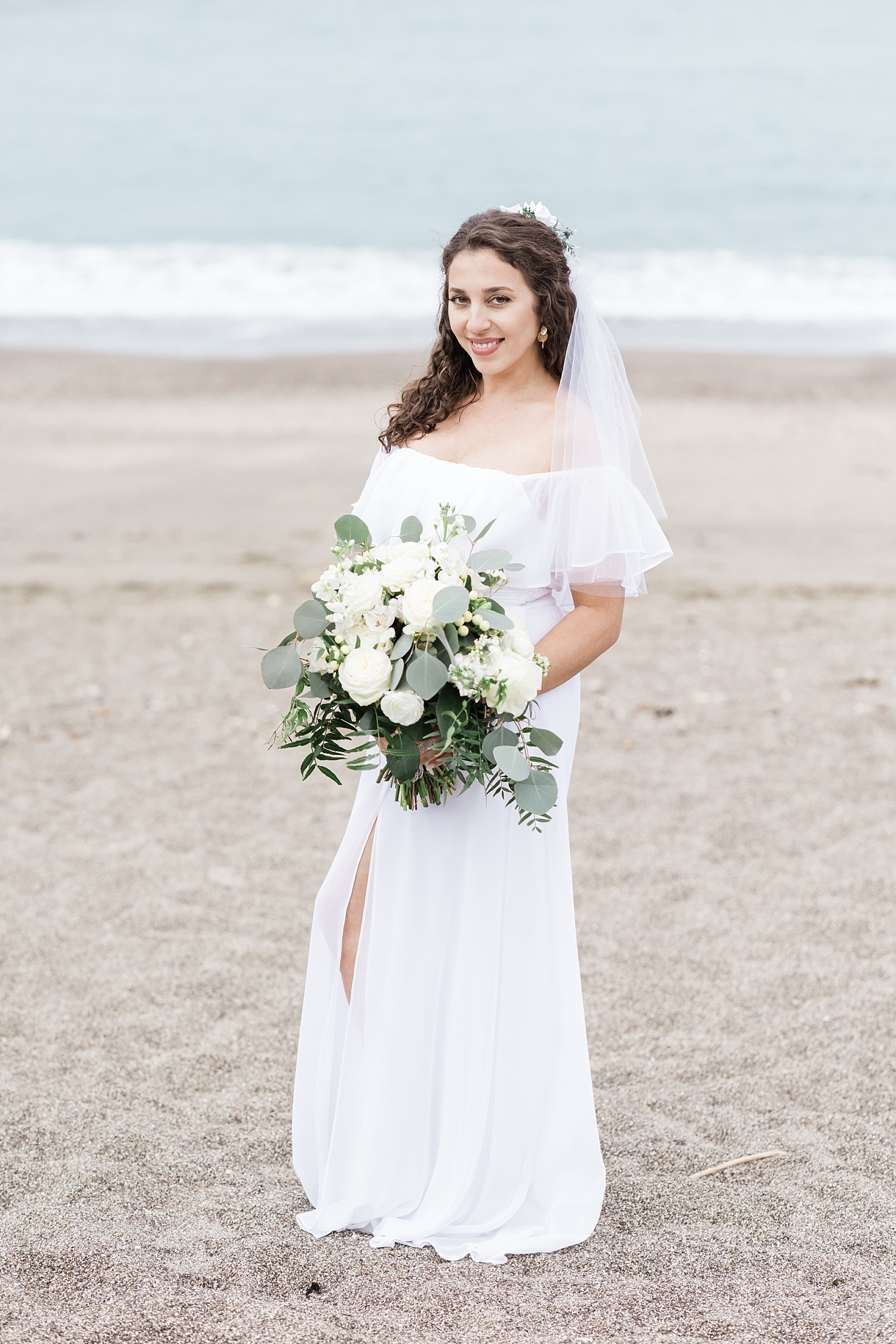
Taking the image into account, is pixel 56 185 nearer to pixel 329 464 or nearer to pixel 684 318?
pixel 684 318

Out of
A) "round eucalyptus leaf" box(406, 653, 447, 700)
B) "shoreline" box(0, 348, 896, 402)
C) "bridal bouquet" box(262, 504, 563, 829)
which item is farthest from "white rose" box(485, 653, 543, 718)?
"shoreline" box(0, 348, 896, 402)

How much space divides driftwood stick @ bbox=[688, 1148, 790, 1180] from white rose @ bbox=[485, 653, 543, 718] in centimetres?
162

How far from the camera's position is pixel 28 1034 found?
4.23 meters

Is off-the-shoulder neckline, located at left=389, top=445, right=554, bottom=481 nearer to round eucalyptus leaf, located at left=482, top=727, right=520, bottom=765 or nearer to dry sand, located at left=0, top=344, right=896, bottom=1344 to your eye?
round eucalyptus leaf, located at left=482, top=727, right=520, bottom=765

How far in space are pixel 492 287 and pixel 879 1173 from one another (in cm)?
259

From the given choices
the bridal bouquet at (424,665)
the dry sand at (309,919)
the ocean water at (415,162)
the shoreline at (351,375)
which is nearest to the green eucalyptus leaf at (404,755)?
the bridal bouquet at (424,665)

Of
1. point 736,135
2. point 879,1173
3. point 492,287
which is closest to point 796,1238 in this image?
point 879,1173

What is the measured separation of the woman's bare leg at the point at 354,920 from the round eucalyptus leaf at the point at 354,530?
2.46 feet

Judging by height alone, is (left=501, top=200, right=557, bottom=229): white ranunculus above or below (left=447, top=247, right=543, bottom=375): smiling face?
above

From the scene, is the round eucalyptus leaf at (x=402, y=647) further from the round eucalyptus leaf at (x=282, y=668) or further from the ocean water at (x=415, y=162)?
the ocean water at (x=415, y=162)

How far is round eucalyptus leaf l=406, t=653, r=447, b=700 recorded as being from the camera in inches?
106

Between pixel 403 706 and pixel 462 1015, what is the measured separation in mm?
888

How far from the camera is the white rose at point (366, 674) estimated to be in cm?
269

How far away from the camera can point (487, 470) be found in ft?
10.00
